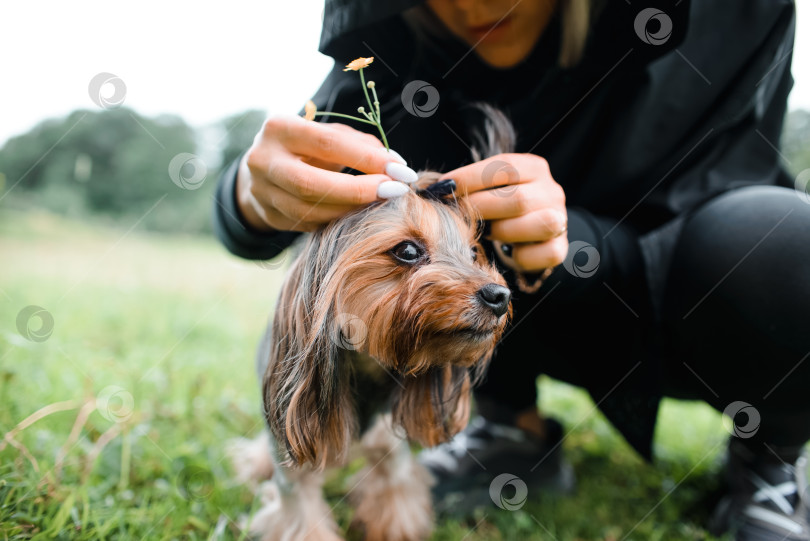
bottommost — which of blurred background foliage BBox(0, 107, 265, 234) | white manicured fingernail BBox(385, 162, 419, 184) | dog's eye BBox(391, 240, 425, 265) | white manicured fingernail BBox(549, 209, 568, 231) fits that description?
blurred background foliage BBox(0, 107, 265, 234)

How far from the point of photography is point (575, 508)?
112 inches

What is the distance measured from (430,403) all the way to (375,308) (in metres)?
0.66

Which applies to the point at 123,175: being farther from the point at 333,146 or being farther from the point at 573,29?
the point at 333,146

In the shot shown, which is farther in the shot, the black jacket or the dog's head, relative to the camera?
the black jacket

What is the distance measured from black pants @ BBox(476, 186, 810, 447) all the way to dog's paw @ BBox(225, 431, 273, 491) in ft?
4.55

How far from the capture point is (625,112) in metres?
2.68

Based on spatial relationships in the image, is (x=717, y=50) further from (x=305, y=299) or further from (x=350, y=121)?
(x=305, y=299)

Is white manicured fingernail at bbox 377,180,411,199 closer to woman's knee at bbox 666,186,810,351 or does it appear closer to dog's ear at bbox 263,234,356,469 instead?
dog's ear at bbox 263,234,356,469

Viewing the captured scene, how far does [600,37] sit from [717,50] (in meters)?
0.61

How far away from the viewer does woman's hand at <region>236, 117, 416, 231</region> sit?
1.77 meters

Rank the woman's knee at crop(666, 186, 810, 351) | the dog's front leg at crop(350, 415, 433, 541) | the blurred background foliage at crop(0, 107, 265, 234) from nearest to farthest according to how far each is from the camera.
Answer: the woman's knee at crop(666, 186, 810, 351) < the dog's front leg at crop(350, 415, 433, 541) < the blurred background foliage at crop(0, 107, 265, 234)

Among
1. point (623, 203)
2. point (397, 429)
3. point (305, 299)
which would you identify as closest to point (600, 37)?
point (623, 203)

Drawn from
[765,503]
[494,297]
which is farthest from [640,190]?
[765,503]

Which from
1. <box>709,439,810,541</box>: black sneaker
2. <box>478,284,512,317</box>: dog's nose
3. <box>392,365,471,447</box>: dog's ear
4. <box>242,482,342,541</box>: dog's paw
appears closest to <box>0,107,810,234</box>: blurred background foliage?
<box>242,482,342,541</box>: dog's paw
